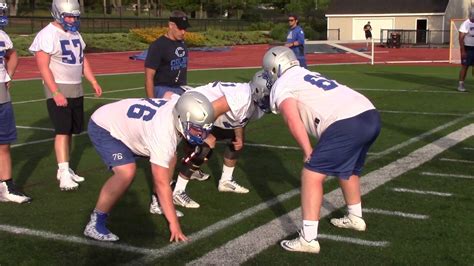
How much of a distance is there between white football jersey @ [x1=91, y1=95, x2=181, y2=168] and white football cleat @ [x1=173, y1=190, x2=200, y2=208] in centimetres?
122

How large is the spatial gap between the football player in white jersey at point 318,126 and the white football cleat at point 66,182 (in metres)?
2.97

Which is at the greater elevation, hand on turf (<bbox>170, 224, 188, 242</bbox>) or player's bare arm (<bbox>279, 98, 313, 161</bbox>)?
player's bare arm (<bbox>279, 98, 313, 161</bbox>)

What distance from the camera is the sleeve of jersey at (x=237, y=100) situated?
532 centimetres

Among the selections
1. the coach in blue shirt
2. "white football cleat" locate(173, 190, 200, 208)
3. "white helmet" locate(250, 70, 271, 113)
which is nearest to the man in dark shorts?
"white football cleat" locate(173, 190, 200, 208)

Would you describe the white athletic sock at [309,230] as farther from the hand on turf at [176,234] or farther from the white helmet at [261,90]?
the white helmet at [261,90]

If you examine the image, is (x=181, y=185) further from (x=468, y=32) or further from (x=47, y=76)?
(x=468, y=32)

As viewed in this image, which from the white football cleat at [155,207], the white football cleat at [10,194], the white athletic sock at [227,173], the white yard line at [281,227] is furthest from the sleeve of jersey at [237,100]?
the white football cleat at [10,194]

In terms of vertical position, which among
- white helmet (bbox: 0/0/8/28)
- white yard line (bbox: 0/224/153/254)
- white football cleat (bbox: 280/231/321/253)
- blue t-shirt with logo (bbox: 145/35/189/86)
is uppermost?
white helmet (bbox: 0/0/8/28)

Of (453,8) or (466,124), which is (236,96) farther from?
(453,8)

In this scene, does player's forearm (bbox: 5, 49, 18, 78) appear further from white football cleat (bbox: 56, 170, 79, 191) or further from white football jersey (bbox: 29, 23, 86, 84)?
white football cleat (bbox: 56, 170, 79, 191)

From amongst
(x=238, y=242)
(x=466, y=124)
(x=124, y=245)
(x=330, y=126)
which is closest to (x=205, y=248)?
(x=238, y=242)

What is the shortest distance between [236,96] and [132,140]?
97 cm

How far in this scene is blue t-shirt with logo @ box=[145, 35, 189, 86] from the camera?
728 centimetres

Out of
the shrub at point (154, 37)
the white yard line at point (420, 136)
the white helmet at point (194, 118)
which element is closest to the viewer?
the white helmet at point (194, 118)
